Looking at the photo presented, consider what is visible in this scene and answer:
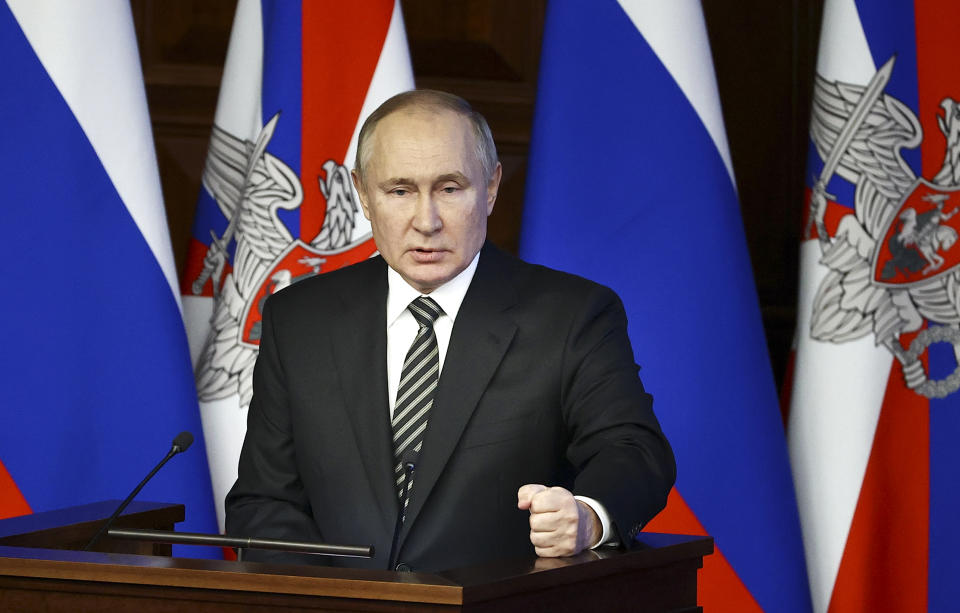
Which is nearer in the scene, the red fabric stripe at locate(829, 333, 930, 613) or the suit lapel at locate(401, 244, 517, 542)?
the suit lapel at locate(401, 244, 517, 542)

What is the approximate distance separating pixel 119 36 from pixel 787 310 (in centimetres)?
205

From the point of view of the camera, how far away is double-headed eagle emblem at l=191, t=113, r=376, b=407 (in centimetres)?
282

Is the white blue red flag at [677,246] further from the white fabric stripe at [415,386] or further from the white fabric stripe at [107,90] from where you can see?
the white fabric stripe at [415,386]

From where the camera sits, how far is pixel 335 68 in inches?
114

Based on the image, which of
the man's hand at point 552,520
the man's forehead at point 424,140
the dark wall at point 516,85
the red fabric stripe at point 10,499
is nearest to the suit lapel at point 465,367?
the man's forehead at point 424,140

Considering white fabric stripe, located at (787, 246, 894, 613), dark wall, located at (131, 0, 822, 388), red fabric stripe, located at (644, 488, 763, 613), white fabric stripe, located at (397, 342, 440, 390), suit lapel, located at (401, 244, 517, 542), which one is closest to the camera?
suit lapel, located at (401, 244, 517, 542)

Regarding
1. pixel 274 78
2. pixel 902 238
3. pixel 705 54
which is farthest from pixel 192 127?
pixel 902 238

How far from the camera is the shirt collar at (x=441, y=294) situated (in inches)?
73.6

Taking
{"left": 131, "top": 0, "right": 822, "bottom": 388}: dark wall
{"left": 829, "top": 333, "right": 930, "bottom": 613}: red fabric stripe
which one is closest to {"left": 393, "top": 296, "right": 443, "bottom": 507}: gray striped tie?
{"left": 829, "top": 333, "right": 930, "bottom": 613}: red fabric stripe

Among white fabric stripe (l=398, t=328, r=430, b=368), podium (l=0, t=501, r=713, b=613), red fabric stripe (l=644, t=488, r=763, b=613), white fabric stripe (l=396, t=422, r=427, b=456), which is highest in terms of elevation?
white fabric stripe (l=398, t=328, r=430, b=368)

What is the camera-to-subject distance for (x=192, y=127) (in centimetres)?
349

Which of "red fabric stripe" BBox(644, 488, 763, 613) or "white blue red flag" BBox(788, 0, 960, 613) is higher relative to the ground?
"white blue red flag" BBox(788, 0, 960, 613)

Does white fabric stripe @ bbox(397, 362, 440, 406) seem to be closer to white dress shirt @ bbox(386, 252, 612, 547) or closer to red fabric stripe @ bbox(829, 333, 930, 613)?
white dress shirt @ bbox(386, 252, 612, 547)

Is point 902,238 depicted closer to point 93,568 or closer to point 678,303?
point 678,303
